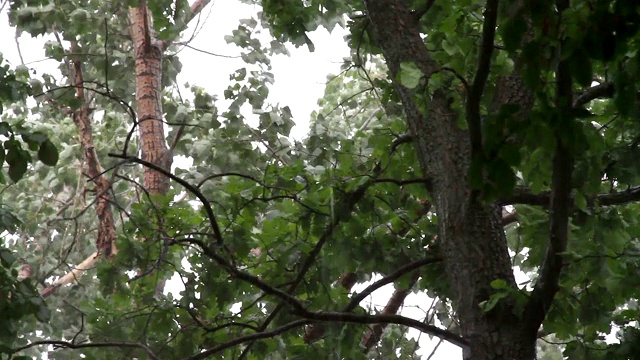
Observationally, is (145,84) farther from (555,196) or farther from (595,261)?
(555,196)

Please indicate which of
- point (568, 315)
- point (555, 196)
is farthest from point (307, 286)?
point (555, 196)

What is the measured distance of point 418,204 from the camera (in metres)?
5.28

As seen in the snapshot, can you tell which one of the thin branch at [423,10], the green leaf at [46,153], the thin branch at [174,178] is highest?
the thin branch at [423,10]

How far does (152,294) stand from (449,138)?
2.31 metres

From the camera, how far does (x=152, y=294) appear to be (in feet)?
17.7

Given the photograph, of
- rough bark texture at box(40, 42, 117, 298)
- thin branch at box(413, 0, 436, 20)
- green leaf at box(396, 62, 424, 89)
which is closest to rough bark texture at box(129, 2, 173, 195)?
rough bark texture at box(40, 42, 117, 298)

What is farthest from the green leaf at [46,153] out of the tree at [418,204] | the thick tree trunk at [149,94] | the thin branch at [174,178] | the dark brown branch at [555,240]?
the thick tree trunk at [149,94]

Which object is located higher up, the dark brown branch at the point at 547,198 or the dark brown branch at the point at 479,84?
the dark brown branch at the point at 547,198

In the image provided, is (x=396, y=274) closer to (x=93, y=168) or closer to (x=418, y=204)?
(x=418, y=204)

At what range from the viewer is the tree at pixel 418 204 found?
267 centimetres

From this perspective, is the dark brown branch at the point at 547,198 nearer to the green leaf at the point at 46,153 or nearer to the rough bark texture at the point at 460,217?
the rough bark texture at the point at 460,217

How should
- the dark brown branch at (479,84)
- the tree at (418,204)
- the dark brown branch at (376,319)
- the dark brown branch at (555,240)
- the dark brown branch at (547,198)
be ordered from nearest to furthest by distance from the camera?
the tree at (418,204), the dark brown branch at (479,84), the dark brown branch at (555,240), the dark brown branch at (376,319), the dark brown branch at (547,198)

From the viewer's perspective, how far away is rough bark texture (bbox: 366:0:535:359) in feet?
10.9

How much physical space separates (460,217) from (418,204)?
165 cm
